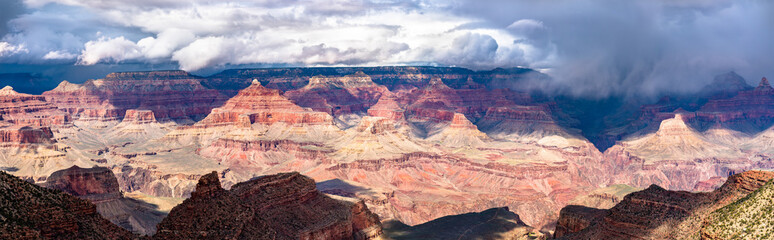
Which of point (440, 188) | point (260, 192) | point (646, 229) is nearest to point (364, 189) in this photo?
point (440, 188)

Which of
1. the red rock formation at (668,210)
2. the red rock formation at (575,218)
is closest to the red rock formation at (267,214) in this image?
the red rock formation at (575,218)

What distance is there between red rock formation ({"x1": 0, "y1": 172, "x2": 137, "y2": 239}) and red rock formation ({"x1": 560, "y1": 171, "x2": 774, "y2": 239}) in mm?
45366

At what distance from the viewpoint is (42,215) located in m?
26.2

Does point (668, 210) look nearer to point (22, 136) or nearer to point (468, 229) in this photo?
point (468, 229)

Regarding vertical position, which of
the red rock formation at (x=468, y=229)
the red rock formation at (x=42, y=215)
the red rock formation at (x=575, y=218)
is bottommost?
the red rock formation at (x=468, y=229)

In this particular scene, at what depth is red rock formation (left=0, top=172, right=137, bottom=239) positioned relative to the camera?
2428 cm

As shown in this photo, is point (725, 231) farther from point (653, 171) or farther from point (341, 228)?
point (653, 171)

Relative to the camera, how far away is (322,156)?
191 meters

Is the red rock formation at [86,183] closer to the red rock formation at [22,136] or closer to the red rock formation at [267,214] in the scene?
the red rock formation at [267,214]

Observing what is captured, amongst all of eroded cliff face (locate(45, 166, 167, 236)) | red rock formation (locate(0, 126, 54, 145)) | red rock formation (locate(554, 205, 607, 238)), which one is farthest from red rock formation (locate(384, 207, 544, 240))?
red rock formation (locate(0, 126, 54, 145))

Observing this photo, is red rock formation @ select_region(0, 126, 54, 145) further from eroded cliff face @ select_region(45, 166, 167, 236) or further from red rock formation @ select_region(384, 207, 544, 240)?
red rock formation @ select_region(384, 207, 544, 240)

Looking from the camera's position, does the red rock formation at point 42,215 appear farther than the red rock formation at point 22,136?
No

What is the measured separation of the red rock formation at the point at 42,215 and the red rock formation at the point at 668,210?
149 ft

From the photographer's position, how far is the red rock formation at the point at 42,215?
956 inches
